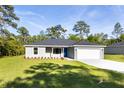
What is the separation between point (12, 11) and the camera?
33.2m

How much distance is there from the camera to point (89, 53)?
2820cm

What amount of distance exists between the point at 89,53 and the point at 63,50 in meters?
4.38

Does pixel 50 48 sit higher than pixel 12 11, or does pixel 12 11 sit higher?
pixel 12 11

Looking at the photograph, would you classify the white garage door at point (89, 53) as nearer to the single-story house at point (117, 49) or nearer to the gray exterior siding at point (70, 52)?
the gray exterior siding at point (70, 52)

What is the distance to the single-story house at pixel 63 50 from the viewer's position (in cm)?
2788

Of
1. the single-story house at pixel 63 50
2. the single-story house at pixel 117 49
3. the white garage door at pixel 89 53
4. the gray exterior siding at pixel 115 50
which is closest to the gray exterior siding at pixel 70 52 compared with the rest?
the single-story house at pixel 63 50

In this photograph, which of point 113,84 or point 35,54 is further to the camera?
point 35,54

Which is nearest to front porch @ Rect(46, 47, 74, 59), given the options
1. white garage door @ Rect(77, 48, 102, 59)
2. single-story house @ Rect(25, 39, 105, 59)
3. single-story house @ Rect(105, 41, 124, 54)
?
single-story house @ Rect(25, 39, 105, 59)

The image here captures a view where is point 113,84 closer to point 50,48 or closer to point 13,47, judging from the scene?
point 50,48

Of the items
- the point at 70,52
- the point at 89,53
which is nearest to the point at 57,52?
the point at 70,52
